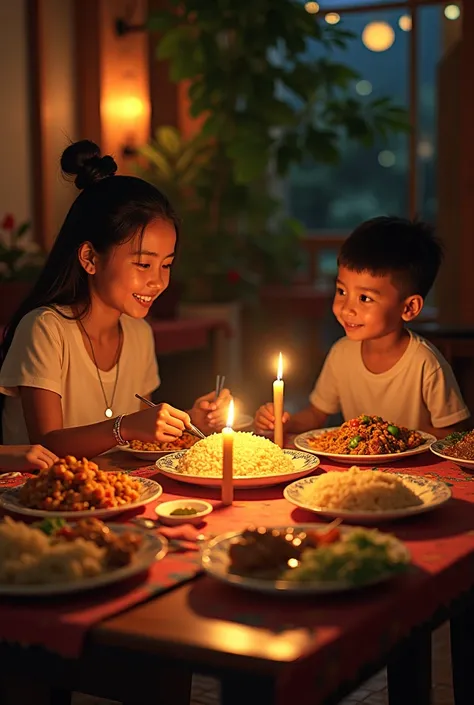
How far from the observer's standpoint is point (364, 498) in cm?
144

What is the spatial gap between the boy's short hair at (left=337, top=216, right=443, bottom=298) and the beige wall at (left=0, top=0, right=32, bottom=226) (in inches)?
153

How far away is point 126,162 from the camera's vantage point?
702 centimetres

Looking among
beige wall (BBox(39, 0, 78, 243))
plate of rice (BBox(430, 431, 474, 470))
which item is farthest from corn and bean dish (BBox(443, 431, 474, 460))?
beige wall (BBox(39, 0, 78, 243))

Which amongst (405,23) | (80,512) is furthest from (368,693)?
(405,23)

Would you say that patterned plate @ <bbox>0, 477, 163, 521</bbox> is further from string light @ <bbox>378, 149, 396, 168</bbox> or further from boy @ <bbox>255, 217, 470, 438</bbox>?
string light @ <bbox>378, 149, 396, 168</bbox>

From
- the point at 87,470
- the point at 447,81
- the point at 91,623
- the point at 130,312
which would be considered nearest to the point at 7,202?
the point at 447,81

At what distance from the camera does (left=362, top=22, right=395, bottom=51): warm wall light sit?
26.0 feet

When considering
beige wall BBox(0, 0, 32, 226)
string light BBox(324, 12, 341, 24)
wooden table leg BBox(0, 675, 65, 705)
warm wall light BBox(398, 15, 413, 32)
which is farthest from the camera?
warm wall light BBox(398, 15, 413, 32)

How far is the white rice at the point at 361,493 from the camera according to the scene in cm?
144

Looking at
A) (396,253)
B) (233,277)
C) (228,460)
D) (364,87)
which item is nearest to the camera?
(228,460)

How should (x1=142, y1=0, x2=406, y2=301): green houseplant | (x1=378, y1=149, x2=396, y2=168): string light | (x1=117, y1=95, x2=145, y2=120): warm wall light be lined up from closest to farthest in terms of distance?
(x1=142, y1=0, x2=406, y2=301): green houseplant, (x1=117, y1=95, x2=145, y2=120): warm wall light, (x1=378, y1=149, x2=396, y2=168): string light

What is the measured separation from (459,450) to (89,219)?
1008mm

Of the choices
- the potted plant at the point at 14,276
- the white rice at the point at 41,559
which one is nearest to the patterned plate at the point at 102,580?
the white rice at the point at 41,559

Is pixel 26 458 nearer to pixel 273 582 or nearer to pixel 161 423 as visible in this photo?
pixel 161 423
